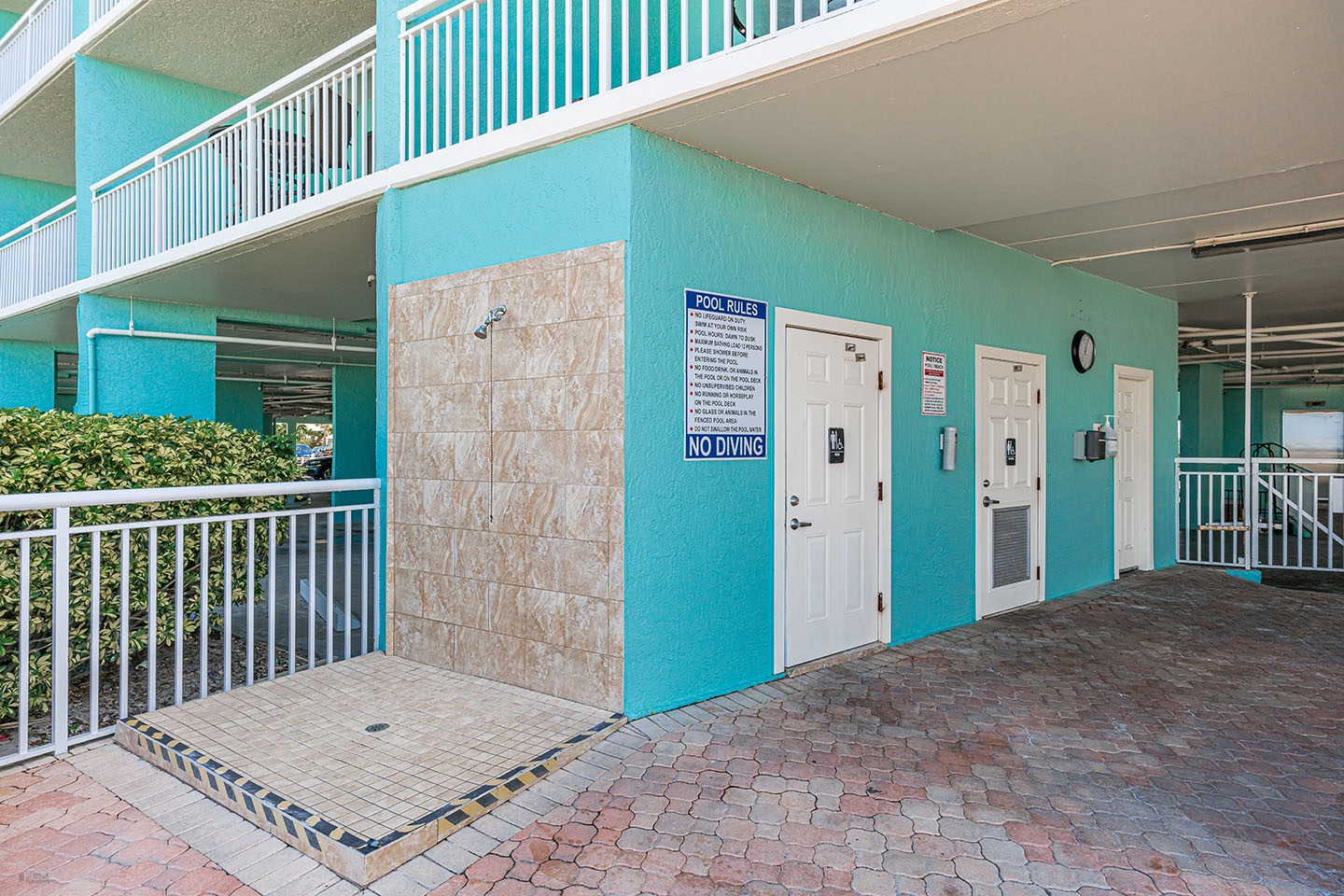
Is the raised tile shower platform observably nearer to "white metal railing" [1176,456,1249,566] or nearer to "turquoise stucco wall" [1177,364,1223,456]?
"white metal railing" [1176,456,1249,566]

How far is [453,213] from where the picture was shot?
15.1 feet

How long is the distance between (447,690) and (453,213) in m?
2.65

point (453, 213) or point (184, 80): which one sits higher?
point (184, 80)

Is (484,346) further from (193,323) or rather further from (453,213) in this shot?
(193,323)

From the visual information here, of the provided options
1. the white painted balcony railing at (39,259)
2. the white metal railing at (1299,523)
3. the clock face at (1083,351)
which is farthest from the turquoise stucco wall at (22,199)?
the white metal railing at (1299,523)

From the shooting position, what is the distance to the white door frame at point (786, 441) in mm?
4500

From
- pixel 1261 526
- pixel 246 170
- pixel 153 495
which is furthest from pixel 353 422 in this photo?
pixel 1261 526

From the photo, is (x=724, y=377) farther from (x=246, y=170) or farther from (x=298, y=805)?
(x=246, y=170)

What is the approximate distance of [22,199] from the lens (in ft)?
42.3

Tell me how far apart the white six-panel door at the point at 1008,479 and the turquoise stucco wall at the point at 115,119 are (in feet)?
30.1

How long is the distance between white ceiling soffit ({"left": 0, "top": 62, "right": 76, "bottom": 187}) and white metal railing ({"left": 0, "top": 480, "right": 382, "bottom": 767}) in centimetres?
739

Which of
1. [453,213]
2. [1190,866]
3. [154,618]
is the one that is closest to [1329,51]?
[1190,866]

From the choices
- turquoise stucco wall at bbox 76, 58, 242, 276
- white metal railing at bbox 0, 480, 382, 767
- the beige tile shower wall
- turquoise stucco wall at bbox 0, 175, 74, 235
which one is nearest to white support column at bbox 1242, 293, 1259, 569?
the beige tile shower wall

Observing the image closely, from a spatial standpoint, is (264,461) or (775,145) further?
(264,461)
